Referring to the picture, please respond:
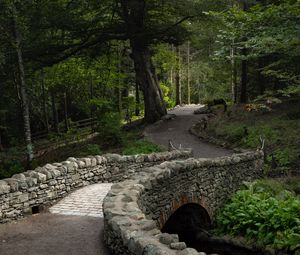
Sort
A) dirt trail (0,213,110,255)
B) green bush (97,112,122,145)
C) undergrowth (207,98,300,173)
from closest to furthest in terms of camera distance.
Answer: dirt trail (0,213,110,255), undergrowth (207,98,300,173), green bush (97,112,122,145)

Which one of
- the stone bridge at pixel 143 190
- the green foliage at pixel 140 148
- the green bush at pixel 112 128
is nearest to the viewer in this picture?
the stone bridge at pixel 143 190

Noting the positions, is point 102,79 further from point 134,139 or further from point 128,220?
point 128,220

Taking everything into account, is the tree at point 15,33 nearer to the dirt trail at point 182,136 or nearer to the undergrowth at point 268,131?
the dirt trail at point 182,136

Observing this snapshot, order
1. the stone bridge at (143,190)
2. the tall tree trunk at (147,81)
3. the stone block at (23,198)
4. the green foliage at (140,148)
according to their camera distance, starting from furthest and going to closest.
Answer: the tall tree trunk at (147,81) → the green foliage at (140,148) → the stone block at (23,198) → the stone bridge at (143,190)

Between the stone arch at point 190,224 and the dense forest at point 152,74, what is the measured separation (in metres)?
0.62

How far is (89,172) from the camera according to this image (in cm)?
1270

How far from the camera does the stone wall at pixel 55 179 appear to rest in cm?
959

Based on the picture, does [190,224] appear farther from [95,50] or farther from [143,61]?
[95,50]

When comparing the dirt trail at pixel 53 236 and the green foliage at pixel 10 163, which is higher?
the dirt trail at pixel 53 236

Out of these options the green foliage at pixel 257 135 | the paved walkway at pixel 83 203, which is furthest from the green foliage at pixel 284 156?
the paved walkway at pixel 83 203

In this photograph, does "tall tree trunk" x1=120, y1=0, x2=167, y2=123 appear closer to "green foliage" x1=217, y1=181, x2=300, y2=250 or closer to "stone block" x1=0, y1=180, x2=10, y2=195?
"green foliage" x1=217, y1=181, x2=300, y2=250

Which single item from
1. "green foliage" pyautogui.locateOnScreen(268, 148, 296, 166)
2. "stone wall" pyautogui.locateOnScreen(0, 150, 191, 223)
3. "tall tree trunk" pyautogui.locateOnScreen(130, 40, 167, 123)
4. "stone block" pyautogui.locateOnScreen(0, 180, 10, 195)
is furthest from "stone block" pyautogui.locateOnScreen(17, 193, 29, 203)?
"tall tree trunk" pyautogui.locateOnScreen(130, 40, 167, 123)

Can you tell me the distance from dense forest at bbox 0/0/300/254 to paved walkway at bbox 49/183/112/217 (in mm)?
4870

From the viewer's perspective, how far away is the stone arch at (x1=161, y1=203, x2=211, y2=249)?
1389 centimetres
